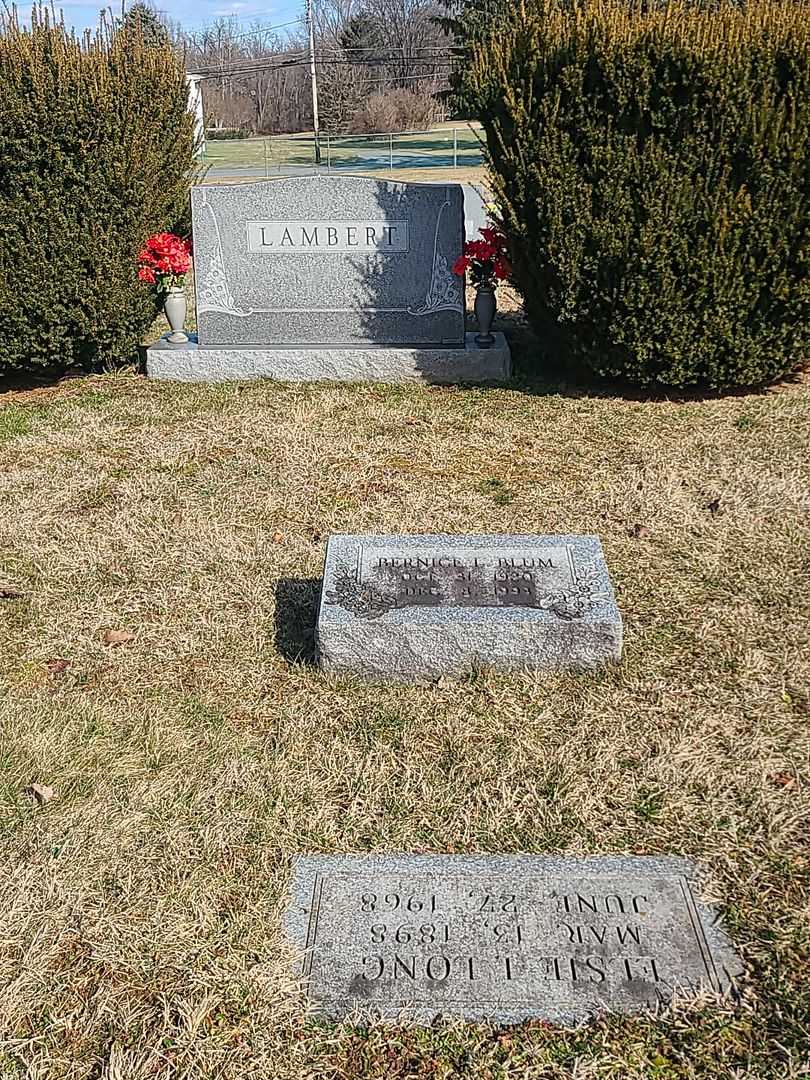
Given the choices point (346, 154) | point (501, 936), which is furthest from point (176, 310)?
point (346, 154)

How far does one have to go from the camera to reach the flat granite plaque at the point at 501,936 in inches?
101

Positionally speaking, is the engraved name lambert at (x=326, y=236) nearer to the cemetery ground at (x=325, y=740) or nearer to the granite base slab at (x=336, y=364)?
the granite base slab at (x=336, y=364)

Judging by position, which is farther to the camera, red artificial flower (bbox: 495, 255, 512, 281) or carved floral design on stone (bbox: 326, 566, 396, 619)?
red artificial flower (bbox: 495, 255, 512, 281)

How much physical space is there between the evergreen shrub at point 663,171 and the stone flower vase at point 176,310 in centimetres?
289

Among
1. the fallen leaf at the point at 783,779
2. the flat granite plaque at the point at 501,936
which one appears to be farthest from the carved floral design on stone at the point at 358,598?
the fallen leaf at the point at 783,779

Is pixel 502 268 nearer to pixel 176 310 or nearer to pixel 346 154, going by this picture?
pixel 176 310

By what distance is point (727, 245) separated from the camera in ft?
22.1

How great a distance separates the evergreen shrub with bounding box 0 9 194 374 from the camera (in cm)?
727

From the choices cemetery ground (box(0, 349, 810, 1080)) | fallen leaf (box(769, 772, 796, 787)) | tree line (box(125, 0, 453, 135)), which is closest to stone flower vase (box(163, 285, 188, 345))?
cemetery ground (box(0, 349, 810, 1080))

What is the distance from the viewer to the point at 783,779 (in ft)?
11.1

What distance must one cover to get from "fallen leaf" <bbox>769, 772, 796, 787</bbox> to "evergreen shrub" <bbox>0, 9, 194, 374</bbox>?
246 inches

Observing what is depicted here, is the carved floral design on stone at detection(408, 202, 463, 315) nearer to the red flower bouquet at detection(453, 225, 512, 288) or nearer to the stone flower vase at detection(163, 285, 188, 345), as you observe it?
the red flower bouquet at detection(453, 225, 512, 288)

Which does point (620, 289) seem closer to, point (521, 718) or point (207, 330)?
point (207, 330)

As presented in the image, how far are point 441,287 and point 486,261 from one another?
0.42m
